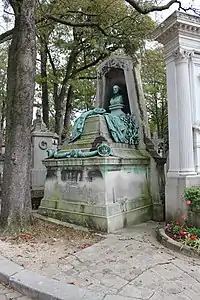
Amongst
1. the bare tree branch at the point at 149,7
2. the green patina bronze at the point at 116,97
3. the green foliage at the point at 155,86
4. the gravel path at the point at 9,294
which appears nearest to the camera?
the gravel path at the point at 9,294

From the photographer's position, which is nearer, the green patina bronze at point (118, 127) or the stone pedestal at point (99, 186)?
the stone pedestal at point (99, 186)

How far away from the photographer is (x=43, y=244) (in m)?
4.93

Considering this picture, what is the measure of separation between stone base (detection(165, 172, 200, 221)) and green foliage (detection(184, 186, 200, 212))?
1.00 ft

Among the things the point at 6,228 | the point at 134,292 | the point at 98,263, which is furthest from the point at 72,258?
the point at 6,228

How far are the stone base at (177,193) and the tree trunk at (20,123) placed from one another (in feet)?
9.94

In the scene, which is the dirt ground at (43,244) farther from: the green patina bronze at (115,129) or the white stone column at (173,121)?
the white stone column at (173,121)

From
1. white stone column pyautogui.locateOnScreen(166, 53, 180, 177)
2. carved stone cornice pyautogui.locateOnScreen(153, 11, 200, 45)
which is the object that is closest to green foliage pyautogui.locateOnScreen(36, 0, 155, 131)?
carved stone cornice pyautogui.locateOnScreen(153, 11, 200, 45)

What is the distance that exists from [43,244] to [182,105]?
3932 mm

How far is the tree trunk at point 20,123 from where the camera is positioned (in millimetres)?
5621

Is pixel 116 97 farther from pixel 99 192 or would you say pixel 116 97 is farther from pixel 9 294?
pixel 9 294

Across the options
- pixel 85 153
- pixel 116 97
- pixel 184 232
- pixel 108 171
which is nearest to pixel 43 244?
pixel 108 171

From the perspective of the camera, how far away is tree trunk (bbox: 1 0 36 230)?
562cm

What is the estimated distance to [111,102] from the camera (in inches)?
325

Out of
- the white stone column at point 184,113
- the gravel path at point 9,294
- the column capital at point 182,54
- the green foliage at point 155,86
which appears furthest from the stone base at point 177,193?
the green foliage at point 155,86
